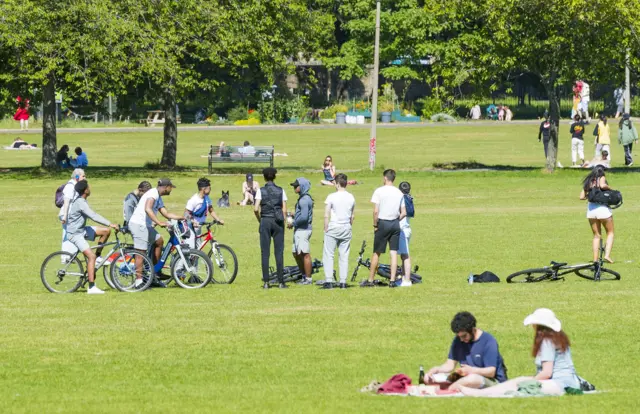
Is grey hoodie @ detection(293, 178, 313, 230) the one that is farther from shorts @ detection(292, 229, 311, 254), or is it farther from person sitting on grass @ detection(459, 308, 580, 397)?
person sitting on grass @ detection(459, 308, 580, 397)

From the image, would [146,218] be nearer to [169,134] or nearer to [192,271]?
[192,271]

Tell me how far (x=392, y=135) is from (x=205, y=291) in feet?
174

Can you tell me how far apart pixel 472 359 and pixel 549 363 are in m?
0.74

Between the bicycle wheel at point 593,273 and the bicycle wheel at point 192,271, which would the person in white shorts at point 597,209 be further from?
the bicycle wheel at point 192,271

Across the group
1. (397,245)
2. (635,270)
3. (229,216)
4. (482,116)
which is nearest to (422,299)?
(397,245)

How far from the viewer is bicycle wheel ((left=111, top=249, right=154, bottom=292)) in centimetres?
1989

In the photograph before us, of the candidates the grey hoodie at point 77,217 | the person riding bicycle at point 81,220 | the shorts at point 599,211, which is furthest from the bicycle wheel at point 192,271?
the shorts at point 599,211

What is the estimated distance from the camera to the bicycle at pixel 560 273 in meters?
20.4

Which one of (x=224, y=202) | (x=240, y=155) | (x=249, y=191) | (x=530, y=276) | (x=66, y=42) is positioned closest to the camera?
(x=530, y=276)

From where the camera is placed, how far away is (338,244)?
2017cm

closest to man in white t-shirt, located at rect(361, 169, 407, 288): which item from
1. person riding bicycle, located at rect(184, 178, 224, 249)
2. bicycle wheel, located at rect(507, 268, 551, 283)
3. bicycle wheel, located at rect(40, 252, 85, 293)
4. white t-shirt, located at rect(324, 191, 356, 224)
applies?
white t-shirt, located at rect(324, 191, 356, 224)

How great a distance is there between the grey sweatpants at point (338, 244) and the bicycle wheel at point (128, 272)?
270 cm

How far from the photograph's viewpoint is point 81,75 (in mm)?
44125

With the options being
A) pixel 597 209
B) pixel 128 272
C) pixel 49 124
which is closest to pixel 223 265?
pixel 128 272
